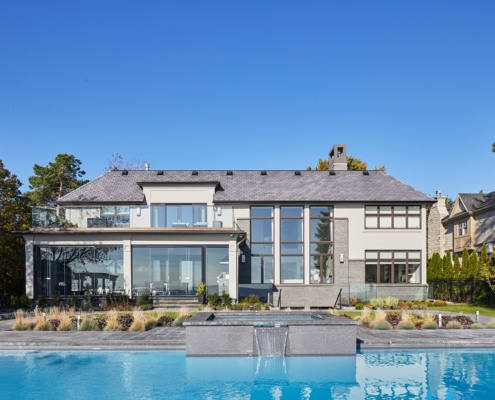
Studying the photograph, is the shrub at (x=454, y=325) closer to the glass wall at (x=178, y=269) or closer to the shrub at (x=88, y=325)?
the glass wall at (x=178, y=269)

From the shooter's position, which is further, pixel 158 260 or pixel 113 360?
A: pixel 158 260

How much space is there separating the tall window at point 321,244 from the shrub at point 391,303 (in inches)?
134

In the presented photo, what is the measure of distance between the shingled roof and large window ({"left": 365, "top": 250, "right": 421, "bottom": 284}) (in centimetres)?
312

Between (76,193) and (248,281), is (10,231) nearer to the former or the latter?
(76,193)

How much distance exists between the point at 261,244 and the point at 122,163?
87.0 feet

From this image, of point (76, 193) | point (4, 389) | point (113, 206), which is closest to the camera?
point (4, 389)

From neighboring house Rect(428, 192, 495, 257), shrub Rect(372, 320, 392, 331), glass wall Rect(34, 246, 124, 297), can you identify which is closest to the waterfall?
shrub Rect(372, 320, 392, 331)

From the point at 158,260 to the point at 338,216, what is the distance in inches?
412

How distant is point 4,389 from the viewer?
10.7 m

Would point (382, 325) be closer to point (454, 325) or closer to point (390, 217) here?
point (454, 325)

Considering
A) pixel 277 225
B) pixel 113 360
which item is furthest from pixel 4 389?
pixel 277 225

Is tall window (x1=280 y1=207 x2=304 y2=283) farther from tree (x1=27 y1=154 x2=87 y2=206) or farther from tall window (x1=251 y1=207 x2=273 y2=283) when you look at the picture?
tree (x1=27 y1=154 x2=87 y2=206)

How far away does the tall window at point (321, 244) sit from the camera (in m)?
27.1

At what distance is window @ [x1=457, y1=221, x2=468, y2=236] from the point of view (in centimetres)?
3784
